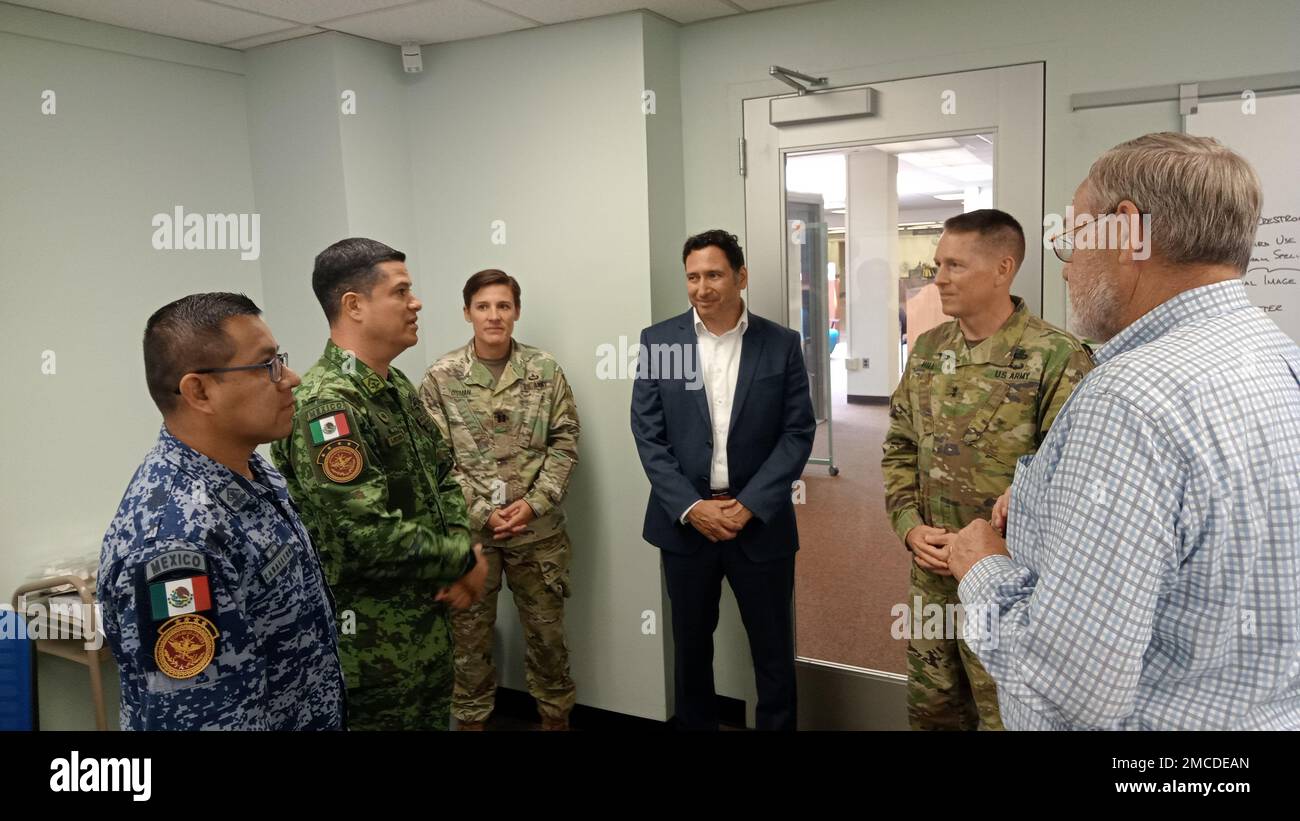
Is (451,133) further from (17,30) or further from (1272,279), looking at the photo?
(1272,279)

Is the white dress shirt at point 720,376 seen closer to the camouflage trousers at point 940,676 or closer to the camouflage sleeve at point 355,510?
the camouflage trousers at point 940,676

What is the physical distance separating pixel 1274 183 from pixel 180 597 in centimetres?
291

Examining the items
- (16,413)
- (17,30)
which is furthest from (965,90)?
(16,413)

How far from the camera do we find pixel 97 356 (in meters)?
3.13

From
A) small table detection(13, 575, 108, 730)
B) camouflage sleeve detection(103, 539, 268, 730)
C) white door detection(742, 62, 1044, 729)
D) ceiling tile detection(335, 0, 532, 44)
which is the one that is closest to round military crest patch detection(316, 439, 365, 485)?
camouflage sleeve detection(103, 539, 268, 730)

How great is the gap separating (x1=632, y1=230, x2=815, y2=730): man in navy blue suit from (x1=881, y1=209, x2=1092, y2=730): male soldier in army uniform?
0.42 metres

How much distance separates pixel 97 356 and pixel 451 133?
159cm

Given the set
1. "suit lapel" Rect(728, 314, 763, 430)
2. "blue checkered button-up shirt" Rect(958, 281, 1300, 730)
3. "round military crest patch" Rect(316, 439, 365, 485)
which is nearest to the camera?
"blue checkered button-up shirt" Rect(958, 281, 1300, 730)

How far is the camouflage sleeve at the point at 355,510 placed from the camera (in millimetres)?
2029

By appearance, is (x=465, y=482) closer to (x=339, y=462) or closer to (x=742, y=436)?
(x=742, y=436)

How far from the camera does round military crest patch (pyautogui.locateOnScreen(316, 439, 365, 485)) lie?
203 cm

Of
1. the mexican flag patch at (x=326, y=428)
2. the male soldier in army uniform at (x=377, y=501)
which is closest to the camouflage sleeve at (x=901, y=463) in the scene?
the male soldier in army uniform at (x=377, y=501)

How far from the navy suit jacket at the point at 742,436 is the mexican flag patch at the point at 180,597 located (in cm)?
169

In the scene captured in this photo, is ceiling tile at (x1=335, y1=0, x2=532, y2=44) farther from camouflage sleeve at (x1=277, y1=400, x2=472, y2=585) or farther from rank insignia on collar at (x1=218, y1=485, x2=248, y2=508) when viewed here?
rank insignia on collar at (x1=218, y1=485, x2=248, y2=508)
